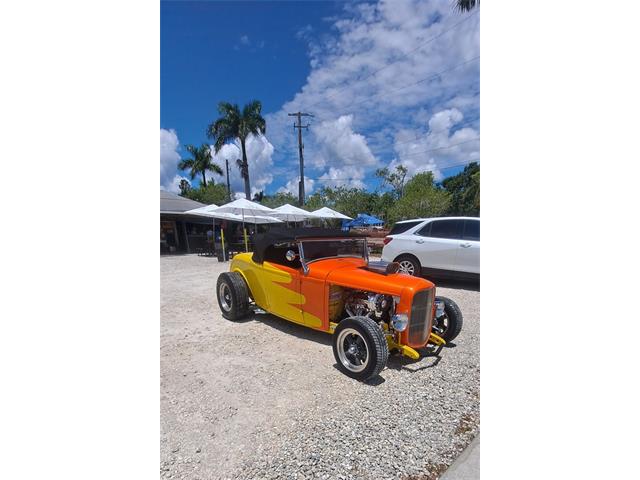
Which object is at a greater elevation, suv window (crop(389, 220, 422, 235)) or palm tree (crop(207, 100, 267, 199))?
palm tree (crop(207, 100, 267, 199))

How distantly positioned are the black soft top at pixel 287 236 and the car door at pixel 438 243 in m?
3.00

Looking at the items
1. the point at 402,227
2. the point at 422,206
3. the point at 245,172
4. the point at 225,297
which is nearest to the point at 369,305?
the point at 225,297

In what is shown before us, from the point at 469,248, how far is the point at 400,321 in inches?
157

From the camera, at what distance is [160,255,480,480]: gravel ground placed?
1.86 meters

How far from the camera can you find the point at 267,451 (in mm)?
1945

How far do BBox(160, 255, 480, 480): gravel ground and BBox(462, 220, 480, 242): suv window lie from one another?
285cm

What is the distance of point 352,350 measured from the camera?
2889 mm

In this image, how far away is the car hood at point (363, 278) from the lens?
9.80 ft

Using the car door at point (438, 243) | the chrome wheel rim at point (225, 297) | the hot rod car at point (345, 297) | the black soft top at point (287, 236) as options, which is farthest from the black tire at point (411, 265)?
the chrome wheel rim at point (225, 297)

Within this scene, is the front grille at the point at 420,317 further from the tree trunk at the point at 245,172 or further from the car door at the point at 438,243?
the tree trunk at the point at 245,172

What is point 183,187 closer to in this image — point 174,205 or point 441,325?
point 174,205

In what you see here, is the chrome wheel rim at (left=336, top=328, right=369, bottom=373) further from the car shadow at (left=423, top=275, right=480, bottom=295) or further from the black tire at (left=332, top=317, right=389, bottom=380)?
the car shadow at (left=423, top=275, right=480, bottom=295)

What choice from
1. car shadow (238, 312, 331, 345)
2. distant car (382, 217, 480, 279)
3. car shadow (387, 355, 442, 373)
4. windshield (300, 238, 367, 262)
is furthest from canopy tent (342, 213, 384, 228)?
car shadow (387, 355, 442, 373)
